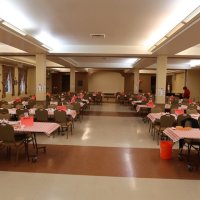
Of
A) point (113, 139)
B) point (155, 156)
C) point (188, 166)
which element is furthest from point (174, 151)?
point (113, 139)

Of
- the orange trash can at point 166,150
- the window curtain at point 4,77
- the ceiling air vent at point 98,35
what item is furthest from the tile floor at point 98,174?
the window curtain at point 4,77

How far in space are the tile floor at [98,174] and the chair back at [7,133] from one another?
20.8 inches

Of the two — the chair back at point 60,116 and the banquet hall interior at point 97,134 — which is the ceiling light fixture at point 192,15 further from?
the chair back at point 60,116

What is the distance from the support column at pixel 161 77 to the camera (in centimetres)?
1191

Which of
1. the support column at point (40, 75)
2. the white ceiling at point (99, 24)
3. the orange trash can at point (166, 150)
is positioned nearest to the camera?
the white ceiling at point (99, 24)

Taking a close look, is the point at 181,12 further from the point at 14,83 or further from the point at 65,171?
the point at 14,83

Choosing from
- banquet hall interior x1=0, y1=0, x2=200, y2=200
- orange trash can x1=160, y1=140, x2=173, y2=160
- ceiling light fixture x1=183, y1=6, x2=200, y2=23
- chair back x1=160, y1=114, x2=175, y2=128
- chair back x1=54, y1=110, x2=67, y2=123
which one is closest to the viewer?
banquet hall interior x1=0, y1=0, x2=200, y2=200

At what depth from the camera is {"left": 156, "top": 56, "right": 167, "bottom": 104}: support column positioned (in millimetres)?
11906

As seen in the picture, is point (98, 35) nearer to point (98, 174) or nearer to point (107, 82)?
point (98, 174)

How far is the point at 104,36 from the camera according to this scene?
9461 mm

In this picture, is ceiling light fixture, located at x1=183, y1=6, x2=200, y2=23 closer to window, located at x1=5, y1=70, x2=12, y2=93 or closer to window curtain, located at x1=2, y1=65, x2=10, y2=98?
window curtain, located at x1=2, y1=65, x2=10, y2=98

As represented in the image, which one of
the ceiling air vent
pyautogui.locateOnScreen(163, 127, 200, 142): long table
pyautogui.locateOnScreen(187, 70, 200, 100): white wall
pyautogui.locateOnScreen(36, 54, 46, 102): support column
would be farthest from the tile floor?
pyautogui.locateOnScreen(187, 70, 200, 100): white wall

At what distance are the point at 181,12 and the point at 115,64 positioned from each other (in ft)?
48.1

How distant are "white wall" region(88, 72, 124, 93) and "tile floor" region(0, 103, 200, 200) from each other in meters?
23.8
